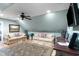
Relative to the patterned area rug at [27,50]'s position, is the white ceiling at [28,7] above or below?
above

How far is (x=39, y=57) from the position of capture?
5.80ft

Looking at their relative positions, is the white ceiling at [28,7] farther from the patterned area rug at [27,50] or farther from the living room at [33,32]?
the patterned area rug at [27,50]

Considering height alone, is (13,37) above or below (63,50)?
above

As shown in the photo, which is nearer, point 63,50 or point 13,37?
point 63,50

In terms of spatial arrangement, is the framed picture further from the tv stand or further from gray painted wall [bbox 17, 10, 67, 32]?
the tv stand

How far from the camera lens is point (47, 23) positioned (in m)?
1.81

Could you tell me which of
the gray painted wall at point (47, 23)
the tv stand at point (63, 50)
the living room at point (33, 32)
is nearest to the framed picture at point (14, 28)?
the living room at point (33, 32)

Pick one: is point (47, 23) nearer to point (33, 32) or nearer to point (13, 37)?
point (33, 32)

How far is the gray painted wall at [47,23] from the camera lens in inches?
69.2

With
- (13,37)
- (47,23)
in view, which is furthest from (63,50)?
(13,37)

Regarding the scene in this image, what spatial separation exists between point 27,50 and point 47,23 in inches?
25.6

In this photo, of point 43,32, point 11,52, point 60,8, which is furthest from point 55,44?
point 11,52

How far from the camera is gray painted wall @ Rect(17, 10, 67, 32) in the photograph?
176 cm

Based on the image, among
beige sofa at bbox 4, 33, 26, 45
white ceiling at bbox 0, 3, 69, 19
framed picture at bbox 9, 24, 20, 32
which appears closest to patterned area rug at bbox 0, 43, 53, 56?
beige sofa at bbox 4, 33, 26, 45
